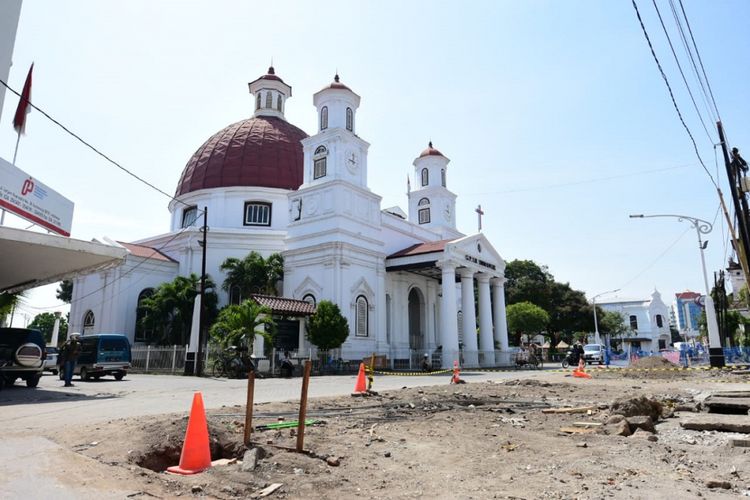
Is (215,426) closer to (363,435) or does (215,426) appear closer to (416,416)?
(363,435)

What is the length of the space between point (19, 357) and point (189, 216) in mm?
23905

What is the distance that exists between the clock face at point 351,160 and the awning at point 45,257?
16854mm

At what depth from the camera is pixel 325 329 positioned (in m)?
24.6

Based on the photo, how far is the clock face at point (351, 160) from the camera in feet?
103

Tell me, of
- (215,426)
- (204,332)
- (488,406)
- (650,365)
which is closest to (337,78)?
(204,332)

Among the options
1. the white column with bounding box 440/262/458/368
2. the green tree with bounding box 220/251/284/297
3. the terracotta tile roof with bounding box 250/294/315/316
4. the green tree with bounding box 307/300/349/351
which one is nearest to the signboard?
the terracotta tile roof with bounding box 250/294/315/316

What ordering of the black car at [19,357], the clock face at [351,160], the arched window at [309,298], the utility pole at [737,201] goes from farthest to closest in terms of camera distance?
the clock face at [351,160]
the arched window at [309,298]
the black car at [19,357]
the utility pole at [737,201]

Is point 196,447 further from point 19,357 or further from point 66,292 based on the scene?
point 66,292

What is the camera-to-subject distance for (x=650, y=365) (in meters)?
26.4

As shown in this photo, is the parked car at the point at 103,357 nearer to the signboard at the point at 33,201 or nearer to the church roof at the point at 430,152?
the signboard at the point at 33,201

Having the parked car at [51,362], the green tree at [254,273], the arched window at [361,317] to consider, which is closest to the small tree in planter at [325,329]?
the arched window at [361,317]

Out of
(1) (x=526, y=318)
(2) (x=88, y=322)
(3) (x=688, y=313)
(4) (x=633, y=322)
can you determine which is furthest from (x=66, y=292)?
(3) (x=688, y=313)

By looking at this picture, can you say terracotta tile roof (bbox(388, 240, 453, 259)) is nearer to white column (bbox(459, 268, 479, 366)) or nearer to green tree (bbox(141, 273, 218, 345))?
white column (bbox(459, 268, 479, 366))

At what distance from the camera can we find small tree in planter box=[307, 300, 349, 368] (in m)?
24.6
